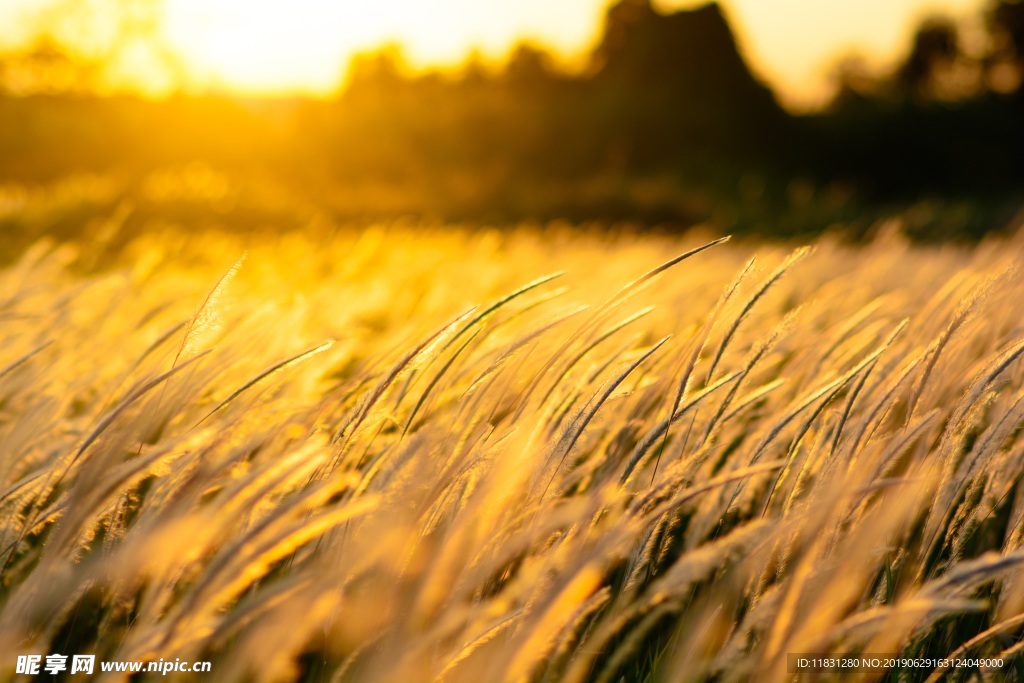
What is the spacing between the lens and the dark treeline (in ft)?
70.4

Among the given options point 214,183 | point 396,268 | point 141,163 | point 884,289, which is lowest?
point 884,289

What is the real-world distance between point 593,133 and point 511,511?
852 inches

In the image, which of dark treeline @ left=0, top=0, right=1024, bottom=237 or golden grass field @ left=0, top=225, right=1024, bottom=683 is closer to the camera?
golden grass field @ left=0, top=225, right=1024, bottom=683

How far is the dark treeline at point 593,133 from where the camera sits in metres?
21.5

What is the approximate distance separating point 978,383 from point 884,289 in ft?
7.84

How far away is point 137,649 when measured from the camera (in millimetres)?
762

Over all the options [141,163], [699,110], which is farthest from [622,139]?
[141,163]

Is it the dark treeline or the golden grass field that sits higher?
the dark treeline

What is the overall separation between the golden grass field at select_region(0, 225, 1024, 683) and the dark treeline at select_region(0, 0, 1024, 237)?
15600 millimetres

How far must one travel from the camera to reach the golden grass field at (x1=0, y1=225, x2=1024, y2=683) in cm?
81

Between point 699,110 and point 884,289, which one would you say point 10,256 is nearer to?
point 884,289

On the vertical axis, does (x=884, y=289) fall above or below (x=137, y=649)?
below

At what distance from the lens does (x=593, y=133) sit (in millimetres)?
21688

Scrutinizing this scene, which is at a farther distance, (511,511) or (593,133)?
(593,133)
